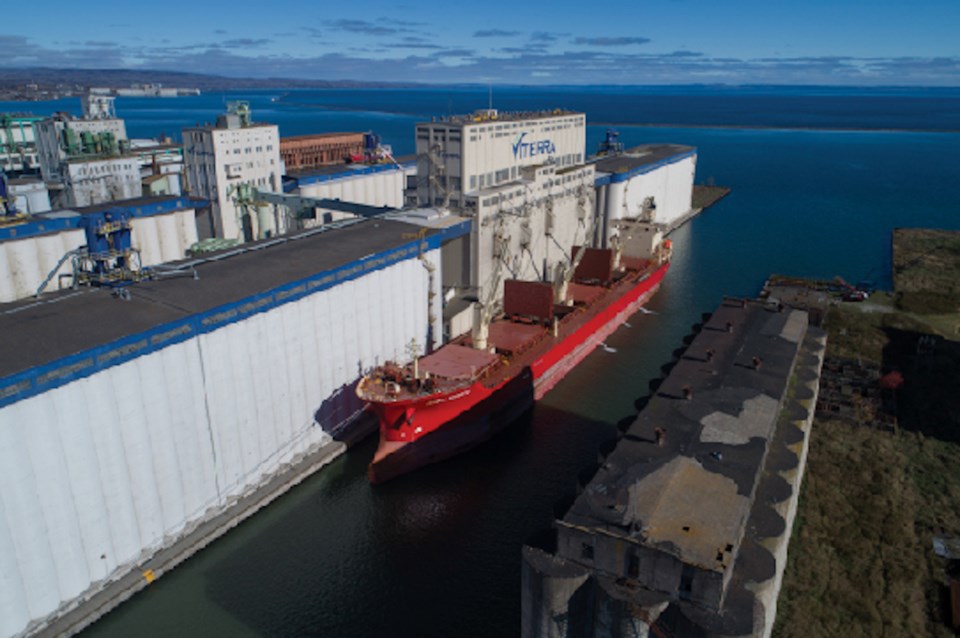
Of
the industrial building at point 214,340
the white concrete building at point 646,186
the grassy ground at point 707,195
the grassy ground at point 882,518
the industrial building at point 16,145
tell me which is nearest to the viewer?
the industrial building at point 214,340

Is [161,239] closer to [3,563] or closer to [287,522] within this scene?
[287,522]

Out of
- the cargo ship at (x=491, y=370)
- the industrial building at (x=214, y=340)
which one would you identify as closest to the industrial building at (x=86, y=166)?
the industrial building at (x=214, y=340)

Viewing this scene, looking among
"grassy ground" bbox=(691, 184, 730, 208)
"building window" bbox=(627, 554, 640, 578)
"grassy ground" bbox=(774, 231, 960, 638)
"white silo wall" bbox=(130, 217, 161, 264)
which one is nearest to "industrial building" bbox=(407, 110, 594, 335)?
"white silo wall" bbox=(130, 217, 161, 264)

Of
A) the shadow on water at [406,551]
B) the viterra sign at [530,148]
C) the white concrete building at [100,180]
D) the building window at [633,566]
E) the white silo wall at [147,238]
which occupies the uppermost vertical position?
the viterra sign at [530,148]

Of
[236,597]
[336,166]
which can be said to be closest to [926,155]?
[336,166]

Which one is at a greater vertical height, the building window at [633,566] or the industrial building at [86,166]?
the industrial building at [86,166]

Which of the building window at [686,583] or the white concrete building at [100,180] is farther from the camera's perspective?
the white concrete building at [100,180]

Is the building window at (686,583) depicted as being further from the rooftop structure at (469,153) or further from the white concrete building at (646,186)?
the white concrete building at (646,186)
